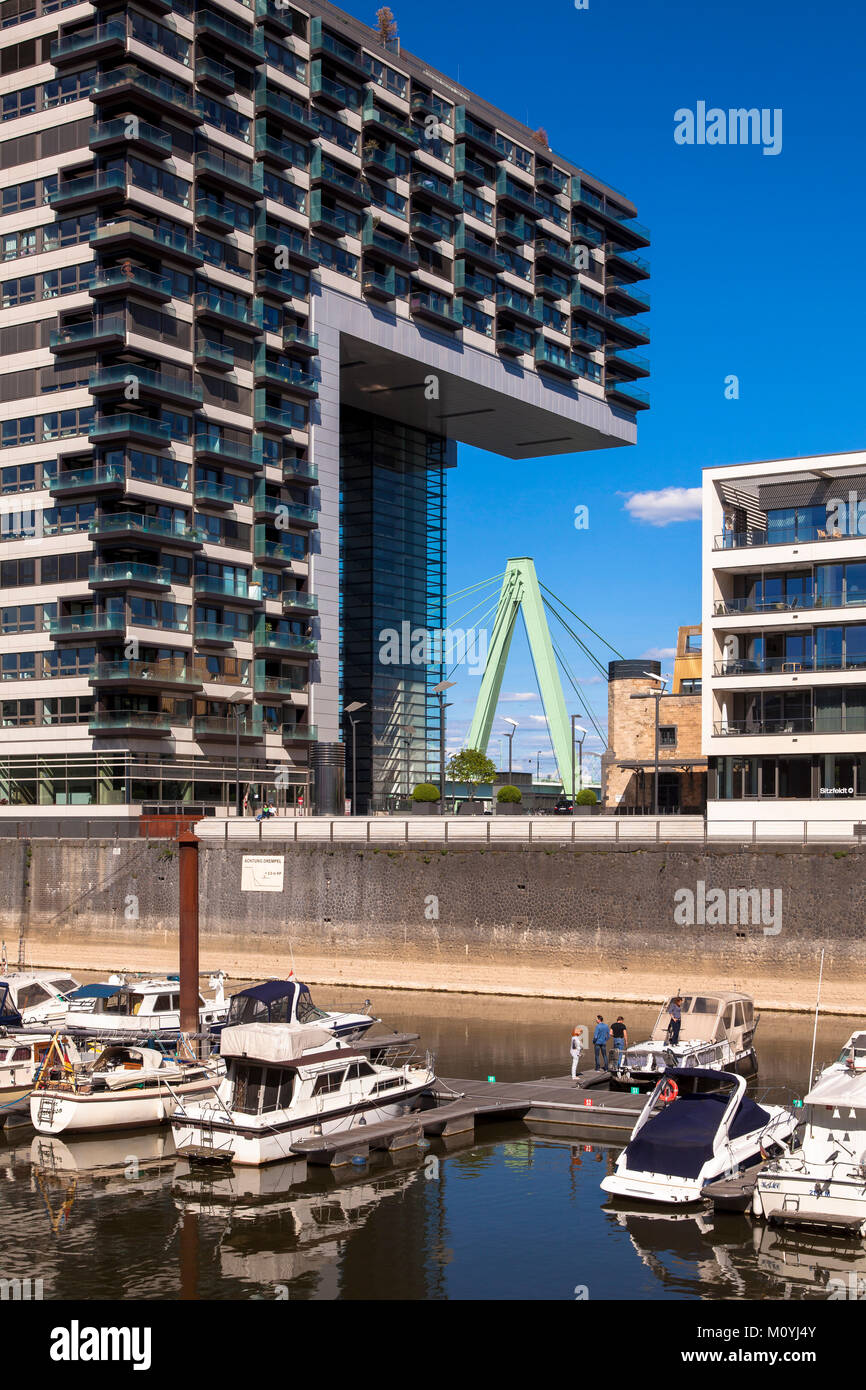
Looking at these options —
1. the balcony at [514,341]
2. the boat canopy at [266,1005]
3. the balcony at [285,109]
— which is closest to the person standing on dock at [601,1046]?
the boat canopy at [266,1005]

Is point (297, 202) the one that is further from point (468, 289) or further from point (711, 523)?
point (711, 523)

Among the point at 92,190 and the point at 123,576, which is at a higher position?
the point at 92,190

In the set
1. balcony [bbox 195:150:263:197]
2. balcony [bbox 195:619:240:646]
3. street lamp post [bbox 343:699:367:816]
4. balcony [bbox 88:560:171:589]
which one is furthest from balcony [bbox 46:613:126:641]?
balcony [bbox 195:150:263:197]

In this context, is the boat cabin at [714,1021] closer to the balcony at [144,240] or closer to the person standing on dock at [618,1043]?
the person standing on dock at [618,1043]

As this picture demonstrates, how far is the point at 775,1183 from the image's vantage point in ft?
81.7

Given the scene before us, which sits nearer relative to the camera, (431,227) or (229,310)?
(229,310)

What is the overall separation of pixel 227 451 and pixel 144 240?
41.3ft

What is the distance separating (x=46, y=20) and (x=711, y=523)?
49333 mm

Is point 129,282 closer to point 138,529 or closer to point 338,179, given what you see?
point 138,529

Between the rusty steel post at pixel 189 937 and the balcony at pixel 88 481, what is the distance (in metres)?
38.3

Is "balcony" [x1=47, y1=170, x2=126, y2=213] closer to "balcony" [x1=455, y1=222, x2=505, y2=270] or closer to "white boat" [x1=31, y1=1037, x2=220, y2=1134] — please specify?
"balcony" [x1=455, y1=222, x2=505, y2=270]

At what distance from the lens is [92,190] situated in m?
75.8

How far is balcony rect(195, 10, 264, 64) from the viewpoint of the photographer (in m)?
81.3

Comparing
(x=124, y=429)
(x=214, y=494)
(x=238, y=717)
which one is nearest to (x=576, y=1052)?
(x=238, y=717)
